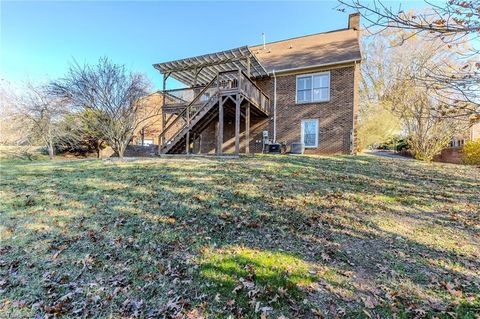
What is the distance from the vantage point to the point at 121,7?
41.0 ft

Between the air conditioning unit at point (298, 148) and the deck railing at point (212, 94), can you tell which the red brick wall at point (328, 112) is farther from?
the deck railing at point (212, 94)

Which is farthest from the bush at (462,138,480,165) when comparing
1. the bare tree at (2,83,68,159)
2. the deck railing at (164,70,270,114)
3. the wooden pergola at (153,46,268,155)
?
the bare tree at (2,83,68,159)

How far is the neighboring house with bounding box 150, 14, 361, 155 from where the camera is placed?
11781 millimetres

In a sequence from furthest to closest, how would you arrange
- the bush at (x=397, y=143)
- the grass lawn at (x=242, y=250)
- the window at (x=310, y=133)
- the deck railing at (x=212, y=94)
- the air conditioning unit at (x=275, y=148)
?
the bush at (x=397, y=143)
the window at (x=310, y=133)
the air conditioning unit at (x=275, y=148)
the deck railing at (x=212, y=94)
the grass lawn at (x=242, y=250)

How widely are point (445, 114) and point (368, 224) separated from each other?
2028 millimetres

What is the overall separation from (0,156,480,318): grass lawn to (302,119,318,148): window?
7.22 m

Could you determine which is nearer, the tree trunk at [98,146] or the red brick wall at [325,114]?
the red brick wall at [325,114]

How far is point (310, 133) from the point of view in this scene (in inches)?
542

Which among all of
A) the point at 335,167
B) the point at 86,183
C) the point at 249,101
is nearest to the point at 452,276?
the point at 335,167

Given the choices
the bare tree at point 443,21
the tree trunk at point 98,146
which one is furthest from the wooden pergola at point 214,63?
the tree trunk at point 98,146

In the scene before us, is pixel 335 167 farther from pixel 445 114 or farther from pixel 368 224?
pixel 445 114

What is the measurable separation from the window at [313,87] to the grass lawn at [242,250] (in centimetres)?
804

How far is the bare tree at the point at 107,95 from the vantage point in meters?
9.73

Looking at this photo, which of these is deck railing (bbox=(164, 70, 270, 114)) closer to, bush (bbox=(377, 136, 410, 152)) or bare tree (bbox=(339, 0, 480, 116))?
bare tree (bbox=(339, 0, 480, 116))
